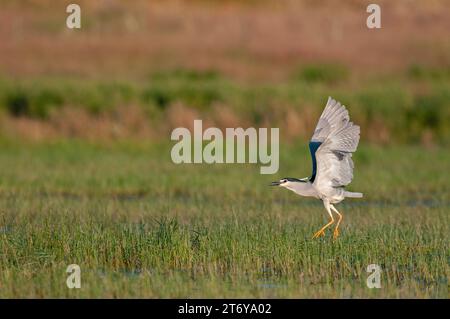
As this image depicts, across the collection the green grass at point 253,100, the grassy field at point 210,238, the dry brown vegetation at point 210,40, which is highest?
the dry brown vegetation at point 210,40

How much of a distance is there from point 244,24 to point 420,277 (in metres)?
22.6

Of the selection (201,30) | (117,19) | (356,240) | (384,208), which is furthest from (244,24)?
(356,240)

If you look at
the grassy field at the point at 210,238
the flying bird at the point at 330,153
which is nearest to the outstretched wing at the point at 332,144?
the flying bird at the point at 330,153

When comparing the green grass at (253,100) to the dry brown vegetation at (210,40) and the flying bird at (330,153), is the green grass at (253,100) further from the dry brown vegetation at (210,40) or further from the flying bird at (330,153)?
the flying bird at (330,153)

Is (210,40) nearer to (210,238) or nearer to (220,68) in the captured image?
(220,68)

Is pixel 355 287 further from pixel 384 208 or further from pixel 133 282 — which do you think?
pixel 384 208

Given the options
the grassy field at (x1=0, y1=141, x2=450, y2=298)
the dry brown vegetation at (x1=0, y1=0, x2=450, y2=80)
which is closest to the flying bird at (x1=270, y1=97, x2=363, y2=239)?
the grassy field at (x1=0, y1=141, x2=450, y2=298)

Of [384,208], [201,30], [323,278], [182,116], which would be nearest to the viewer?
[323,278]

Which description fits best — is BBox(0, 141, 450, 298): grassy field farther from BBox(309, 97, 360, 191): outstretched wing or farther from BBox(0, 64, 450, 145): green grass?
BBox(0, 64, 450, 145): green grass

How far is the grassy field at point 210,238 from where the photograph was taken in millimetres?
8367

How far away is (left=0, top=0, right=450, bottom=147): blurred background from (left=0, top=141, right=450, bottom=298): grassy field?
5.44 metres

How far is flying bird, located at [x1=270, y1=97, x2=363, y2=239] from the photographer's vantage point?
9.63m

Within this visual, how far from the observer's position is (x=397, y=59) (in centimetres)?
2708

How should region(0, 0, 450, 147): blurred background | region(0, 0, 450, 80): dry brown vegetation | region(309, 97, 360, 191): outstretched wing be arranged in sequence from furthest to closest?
region(0, 0, 450, 80): dry brown vegetation
region(0, 0, 450, 147): blurred background
region(309, 97, 360, 191): outstretched wing
